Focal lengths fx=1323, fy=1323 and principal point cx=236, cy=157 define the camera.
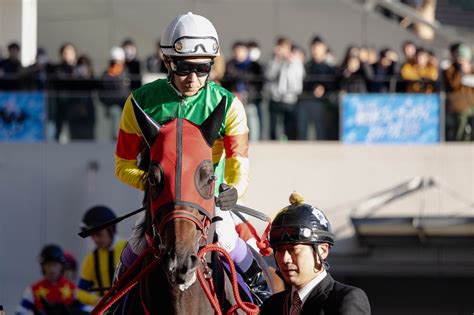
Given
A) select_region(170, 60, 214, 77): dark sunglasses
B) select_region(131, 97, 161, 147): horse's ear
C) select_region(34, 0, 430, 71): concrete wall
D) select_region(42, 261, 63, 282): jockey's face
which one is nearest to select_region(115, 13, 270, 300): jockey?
select_region(170, 60, 214, 77): dark sunglasses

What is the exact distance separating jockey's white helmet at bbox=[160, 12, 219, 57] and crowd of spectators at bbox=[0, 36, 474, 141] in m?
9.13

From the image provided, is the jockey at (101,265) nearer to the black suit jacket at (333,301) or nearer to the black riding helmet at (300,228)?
the black riding helmet at (300,228)

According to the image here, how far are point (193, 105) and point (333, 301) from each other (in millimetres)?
1996

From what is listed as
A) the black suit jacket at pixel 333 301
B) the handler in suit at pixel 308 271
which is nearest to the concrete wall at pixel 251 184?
the handler in suit at pixel 308 271

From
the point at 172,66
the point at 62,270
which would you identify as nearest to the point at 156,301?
the point at 172,66

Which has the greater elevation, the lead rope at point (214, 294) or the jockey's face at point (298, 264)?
the jockey's face at point (298, 264)

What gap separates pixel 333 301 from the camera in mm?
5414

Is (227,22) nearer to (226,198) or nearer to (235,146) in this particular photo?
(235,146)

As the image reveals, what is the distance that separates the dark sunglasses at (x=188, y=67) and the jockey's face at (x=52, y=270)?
5256 millimetres

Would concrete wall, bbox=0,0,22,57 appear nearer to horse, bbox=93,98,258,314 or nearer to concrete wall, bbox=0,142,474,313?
concrete wall, bbox=0,142,474,313

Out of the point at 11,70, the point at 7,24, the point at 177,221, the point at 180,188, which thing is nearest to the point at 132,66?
the point at 11,70

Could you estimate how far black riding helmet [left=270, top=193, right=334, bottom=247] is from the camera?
554cm

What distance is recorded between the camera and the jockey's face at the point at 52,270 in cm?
1190

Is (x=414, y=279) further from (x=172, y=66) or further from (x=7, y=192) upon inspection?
(x=172, y=66)
